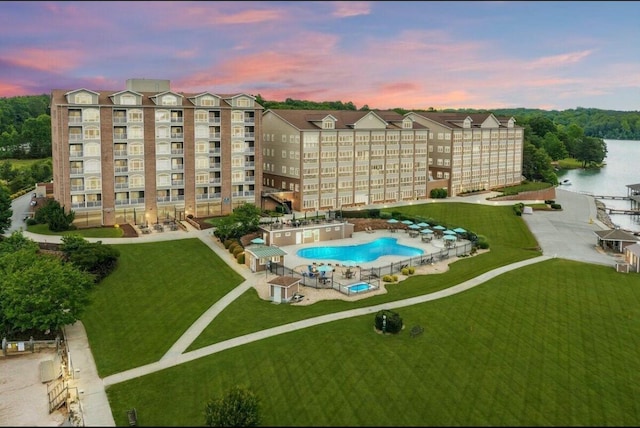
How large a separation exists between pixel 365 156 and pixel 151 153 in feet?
111

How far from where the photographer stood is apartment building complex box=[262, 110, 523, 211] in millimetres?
81062

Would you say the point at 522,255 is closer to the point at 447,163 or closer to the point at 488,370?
the point at 488,370

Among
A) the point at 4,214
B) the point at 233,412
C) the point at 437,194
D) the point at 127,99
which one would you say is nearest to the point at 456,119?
the point at 437,194

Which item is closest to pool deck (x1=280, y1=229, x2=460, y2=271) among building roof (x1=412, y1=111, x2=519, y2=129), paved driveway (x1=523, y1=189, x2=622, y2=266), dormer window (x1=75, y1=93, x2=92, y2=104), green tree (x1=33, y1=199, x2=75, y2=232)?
paved driveway (x1=523, y1=189, x2=622, y2=266)

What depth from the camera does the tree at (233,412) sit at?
22217 mm

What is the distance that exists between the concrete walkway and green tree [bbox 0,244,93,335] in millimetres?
2081

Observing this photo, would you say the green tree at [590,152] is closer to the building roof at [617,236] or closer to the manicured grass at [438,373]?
the building roof at [617,236]

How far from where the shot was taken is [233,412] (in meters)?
22.3

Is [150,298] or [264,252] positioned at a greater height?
[264,252]

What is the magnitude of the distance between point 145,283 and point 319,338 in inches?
810

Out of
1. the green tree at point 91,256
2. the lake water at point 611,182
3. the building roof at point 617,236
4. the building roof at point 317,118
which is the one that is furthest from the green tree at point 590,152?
the green tree at point 91,256

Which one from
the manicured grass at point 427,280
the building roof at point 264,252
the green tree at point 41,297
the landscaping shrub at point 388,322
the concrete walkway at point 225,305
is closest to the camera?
the concrete walkway at point 225,305

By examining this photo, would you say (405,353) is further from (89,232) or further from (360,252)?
(89,232)

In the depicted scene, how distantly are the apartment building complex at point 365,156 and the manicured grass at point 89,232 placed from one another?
87.3 feet
